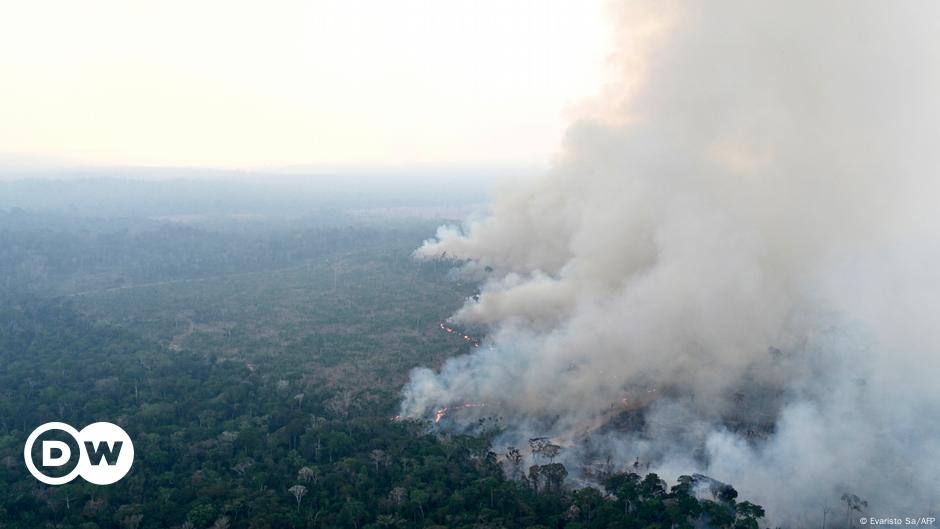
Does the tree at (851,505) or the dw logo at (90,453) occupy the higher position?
the tree at (851,505)

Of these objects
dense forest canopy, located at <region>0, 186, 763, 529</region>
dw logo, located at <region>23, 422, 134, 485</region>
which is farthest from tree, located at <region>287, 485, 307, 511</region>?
dw logo, located at <region>23, 422, 134, 485</region>

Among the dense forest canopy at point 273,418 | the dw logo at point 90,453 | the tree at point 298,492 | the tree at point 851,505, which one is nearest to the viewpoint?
the tree at point 851,505

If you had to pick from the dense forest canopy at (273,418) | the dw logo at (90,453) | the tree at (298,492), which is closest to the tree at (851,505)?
the dense forest canopy at (273,418)

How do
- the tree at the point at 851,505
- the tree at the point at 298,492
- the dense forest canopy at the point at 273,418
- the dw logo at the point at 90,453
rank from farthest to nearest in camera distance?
the dw logo at the point at 90,453
the tree at the point at 298,492
the dense forest canopy at the point at 273,418
the tree at the point at 851,505

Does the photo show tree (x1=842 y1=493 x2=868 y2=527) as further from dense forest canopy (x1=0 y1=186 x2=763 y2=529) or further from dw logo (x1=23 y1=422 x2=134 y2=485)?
dw logo (x1=23 y1=422 x2=134 y2=485)

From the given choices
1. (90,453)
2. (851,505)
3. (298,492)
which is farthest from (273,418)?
(851,505)

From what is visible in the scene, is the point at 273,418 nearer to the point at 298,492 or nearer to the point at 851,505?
the point at 298,492

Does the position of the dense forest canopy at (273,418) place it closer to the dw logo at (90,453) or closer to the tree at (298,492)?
the tree at (298,492)

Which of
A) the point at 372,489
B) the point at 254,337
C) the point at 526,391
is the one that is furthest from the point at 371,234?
the point at 372,489
